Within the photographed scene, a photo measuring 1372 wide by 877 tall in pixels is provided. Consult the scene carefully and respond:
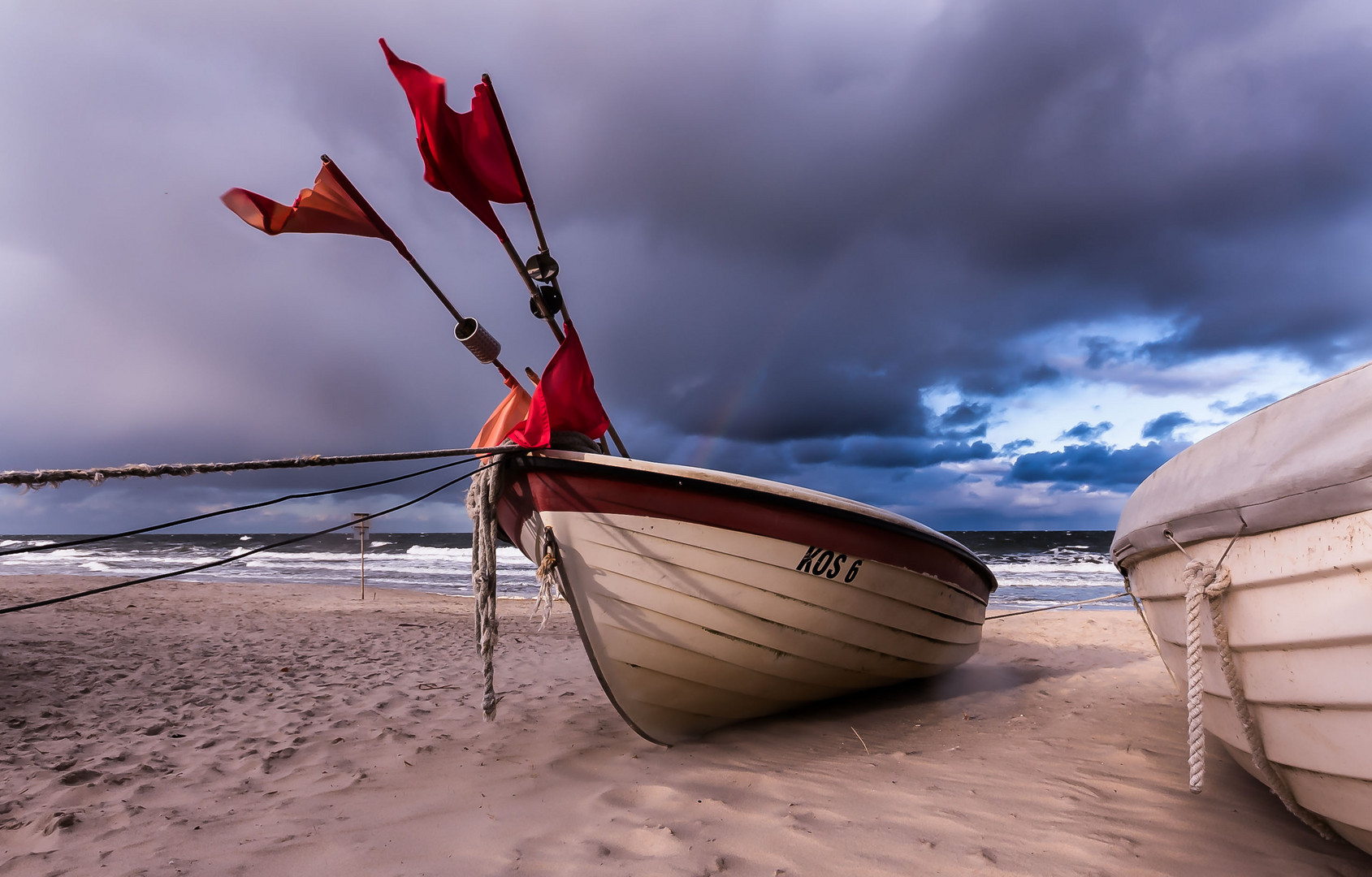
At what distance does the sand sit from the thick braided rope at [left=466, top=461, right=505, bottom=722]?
60 cm

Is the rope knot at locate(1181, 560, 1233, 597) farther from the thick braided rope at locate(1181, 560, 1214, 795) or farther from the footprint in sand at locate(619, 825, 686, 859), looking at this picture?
the footprint in sand at locate(619, 825, 686, 859)

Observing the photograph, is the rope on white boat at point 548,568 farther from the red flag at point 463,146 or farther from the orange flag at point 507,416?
the red flag at point 463,146

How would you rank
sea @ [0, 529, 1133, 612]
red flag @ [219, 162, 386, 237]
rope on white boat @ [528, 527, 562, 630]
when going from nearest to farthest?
red flag @ [219, 162, 386, 237] → rope on white boat @ [528, 527, 562, 630] → sea @ [0, 529, 1133, 612]

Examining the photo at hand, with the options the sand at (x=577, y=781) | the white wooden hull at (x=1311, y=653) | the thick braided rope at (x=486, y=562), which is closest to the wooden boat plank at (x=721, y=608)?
the thick braided rope at (x=486, y=562)

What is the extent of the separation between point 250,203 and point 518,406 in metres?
1.52

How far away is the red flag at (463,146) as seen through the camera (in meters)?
2.67

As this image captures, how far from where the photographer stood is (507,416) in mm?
3514

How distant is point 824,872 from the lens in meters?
2.07

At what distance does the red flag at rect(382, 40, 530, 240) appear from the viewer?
105 inches

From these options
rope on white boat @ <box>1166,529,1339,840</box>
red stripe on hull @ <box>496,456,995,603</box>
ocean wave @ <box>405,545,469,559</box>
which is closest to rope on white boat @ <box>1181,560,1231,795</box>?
rope on white boat @ <box>1166,529,1339,840</box>

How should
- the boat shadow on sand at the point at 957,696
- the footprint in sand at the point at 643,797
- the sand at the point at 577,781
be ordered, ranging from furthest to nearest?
the boat shadow on sand at the point at 957,696, the footprint in sand at the point at 643,797, the sand at the point at 577,781

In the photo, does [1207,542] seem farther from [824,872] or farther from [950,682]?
[950,682]

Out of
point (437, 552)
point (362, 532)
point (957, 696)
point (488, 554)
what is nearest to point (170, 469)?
point (488, 554)

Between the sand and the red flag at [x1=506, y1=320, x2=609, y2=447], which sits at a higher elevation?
the red flag at [x1=506, y1=320, x2=609, y2=447]
